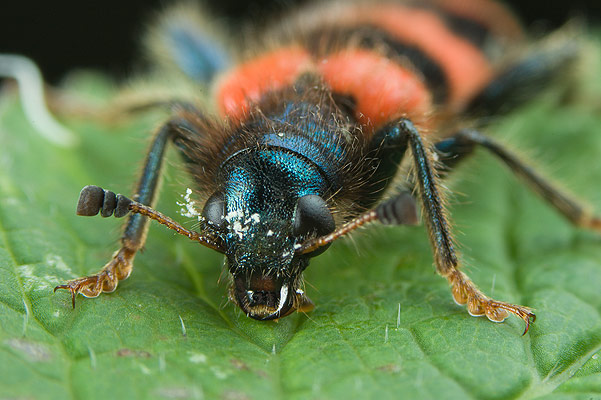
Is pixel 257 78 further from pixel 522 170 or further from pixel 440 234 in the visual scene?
pixel 522 170

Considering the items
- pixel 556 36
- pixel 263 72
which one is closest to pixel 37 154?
pixel 263 72

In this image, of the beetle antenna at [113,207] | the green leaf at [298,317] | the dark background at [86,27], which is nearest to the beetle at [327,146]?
the beetle antenna at [113,207]

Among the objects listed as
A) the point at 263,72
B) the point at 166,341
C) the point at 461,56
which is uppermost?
the point at 461,56

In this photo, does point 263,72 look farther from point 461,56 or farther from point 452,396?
point 452,396

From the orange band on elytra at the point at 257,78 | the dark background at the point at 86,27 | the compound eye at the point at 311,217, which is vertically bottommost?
the dark background at the point at 86,27

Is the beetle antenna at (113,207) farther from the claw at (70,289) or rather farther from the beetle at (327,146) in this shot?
the claw at (70,289)

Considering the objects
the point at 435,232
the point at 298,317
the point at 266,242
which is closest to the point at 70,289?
the point at 266,242
